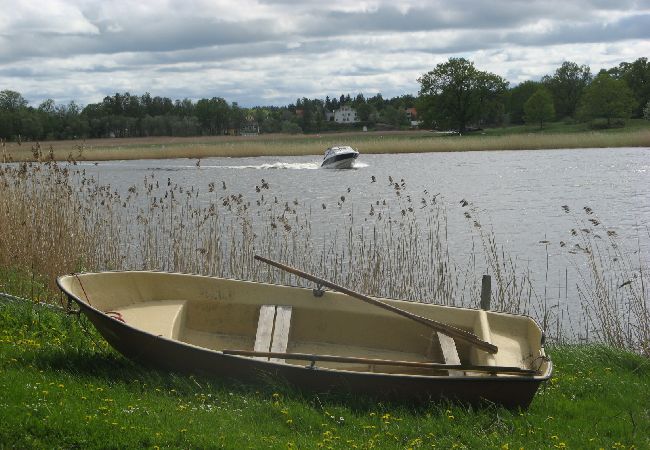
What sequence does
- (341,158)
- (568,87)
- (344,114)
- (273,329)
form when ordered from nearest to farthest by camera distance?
(273,329)
(341,158)
(568,87)
(344,114)

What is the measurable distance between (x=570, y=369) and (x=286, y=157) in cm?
4528

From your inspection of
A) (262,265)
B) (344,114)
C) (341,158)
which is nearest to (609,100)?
(341,158)

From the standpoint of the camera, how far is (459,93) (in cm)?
8038

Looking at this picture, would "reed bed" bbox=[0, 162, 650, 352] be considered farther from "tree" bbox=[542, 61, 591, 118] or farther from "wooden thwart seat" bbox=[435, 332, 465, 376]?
"tree" bbox=[542, 61, 591, 118]

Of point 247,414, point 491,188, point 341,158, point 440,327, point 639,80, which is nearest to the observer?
point 247,414

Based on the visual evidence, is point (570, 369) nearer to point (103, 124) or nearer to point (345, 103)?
point (103, 124)

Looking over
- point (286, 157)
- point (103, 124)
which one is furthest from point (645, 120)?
point (103, 124)

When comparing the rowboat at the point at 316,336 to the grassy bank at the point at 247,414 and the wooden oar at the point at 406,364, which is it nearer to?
the wooden oar at the point at 406,364

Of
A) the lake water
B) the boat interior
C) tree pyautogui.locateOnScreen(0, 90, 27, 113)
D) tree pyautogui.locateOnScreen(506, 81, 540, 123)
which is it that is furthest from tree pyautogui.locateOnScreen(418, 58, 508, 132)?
the boat interior

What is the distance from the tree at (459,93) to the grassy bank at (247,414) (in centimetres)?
7388

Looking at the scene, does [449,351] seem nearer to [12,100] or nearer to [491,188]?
[491,188]

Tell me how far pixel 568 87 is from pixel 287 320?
93032 millimetres

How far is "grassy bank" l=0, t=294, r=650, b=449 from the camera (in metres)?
5.48

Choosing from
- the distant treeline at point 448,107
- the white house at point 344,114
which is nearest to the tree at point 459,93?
the distant treeline at point 448,107
